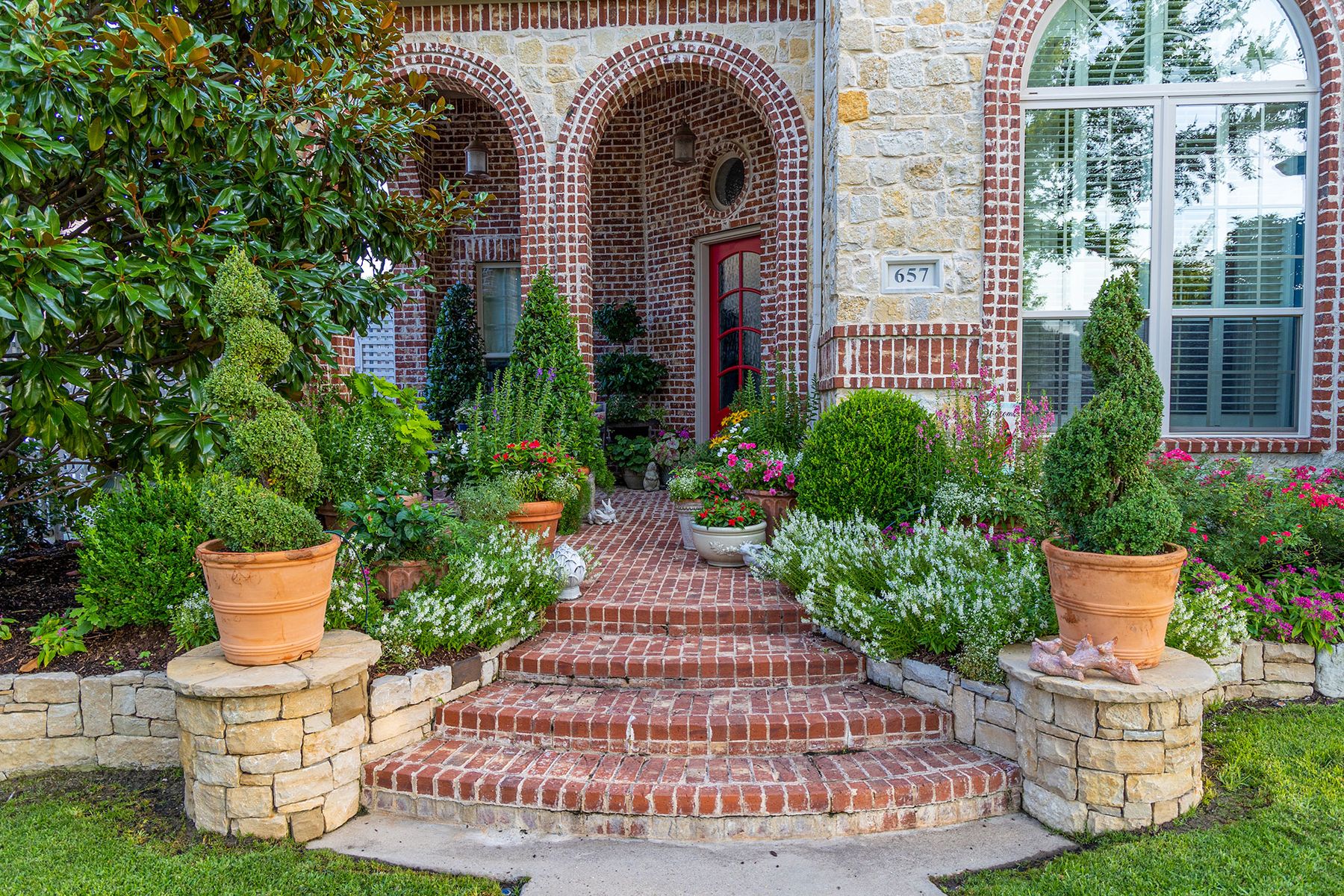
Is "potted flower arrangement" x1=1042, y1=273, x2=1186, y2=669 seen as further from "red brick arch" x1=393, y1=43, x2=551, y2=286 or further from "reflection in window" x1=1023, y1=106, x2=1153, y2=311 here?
"red brick arch" x1=393, y1=43, x2=551, y2=286

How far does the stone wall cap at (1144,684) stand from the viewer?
2926mm

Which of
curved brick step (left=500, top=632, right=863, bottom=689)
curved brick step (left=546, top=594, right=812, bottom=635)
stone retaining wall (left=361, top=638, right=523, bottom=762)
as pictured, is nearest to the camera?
stone retaining wall (left=361, top=638, right=523, bottom=762)

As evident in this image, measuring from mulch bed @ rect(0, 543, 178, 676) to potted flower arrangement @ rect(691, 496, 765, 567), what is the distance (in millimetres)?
2983

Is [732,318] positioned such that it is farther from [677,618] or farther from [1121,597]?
[1121,597]

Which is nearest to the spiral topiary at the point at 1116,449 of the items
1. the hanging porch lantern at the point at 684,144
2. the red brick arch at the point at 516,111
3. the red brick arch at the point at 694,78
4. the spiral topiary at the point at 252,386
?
the spiral topiary at the point at 252,386

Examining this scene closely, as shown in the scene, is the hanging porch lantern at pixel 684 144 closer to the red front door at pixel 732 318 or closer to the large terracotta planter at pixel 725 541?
the red front door at pixel 732 318

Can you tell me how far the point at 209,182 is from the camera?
390 cm

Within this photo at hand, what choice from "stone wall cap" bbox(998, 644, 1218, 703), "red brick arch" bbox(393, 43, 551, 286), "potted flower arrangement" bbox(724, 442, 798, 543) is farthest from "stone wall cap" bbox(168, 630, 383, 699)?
"red brick arch" bbox(393, 43, 551, 286)

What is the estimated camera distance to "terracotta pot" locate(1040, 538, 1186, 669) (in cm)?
298

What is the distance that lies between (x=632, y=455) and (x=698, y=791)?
567cm

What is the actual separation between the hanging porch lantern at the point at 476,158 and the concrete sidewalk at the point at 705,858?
782 centimetres

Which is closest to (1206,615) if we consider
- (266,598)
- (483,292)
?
(266,598)

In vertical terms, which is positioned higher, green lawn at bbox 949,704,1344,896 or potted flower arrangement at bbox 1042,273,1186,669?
potted flower arrangement at bbox 1042,273,1186,669

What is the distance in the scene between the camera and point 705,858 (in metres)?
2.93
